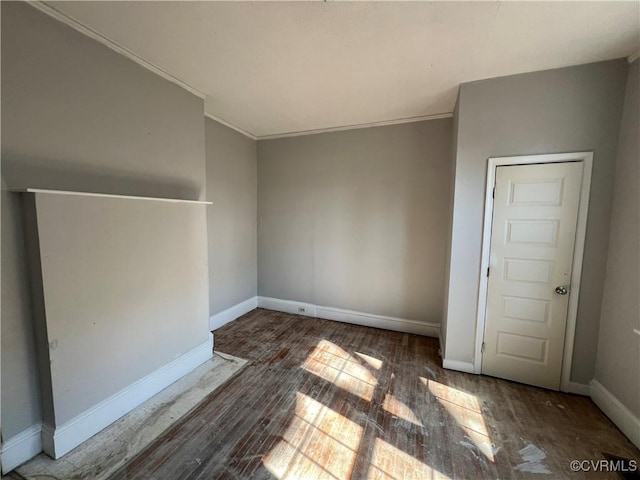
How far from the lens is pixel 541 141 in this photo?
2.20m

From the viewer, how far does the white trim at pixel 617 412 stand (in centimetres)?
175

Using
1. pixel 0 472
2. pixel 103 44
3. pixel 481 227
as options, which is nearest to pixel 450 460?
pixel 481 227

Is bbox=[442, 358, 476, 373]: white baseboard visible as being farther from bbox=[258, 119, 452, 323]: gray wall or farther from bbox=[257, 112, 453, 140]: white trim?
bbox=[257, 112, 453, 140]: white trim

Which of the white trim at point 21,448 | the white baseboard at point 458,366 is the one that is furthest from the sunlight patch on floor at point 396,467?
the white trim at point 21,448

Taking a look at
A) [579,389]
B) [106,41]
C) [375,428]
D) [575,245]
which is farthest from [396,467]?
[106,41]

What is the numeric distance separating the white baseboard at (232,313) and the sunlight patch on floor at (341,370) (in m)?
1.47

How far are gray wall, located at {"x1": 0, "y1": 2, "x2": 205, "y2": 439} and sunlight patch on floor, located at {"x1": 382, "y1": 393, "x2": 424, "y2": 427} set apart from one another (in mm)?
2489

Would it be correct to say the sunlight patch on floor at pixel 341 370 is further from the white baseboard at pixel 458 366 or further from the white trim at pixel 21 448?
the white trim at pixel 21 448

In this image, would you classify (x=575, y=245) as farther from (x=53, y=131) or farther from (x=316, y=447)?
(x=53, y=131)

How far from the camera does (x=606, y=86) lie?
204 cm

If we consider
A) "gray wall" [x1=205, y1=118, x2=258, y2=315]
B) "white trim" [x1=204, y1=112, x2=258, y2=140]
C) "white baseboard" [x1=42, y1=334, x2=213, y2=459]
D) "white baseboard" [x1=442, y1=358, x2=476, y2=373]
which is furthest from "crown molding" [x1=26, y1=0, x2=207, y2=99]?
"white baseboard" [x1=442, y1=358, x2=476, y2=373]

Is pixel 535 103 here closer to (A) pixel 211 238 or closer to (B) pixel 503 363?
(B) pixel 503 363

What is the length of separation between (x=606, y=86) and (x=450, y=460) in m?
3.13

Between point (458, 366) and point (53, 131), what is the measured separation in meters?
3.91
